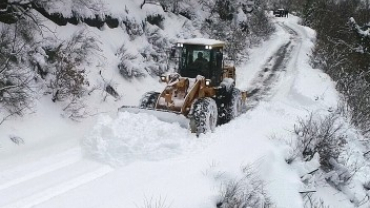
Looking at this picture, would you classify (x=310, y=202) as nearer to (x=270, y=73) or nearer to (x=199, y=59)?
(x=199, y=59)

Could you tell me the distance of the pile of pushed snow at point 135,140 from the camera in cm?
905

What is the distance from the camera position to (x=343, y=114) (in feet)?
46.4

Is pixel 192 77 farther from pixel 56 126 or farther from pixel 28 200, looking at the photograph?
pixel 28 200

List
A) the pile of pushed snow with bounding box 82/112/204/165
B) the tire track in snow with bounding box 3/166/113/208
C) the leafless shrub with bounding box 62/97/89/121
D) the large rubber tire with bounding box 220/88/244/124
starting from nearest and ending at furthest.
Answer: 1. the tire track in snow with bounding box 3/166/113/208
2. the pile of pushed snow with bounding box 82/112/204/165
3. the leafless shrub with bounding box 62/97/89/121
4. the large rubber tire with bounding box 220/88/244/124

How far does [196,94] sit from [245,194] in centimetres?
400

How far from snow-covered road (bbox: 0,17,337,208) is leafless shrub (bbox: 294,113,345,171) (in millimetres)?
424

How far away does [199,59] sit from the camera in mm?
11680

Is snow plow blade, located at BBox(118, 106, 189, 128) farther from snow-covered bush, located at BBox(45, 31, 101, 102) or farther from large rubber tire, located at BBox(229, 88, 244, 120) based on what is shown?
snow-covered bush, located at BBox(45, 31, 101, 102)

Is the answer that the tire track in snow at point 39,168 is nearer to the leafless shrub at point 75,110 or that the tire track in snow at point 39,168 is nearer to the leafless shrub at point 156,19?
the leafless shrub at point 75,110

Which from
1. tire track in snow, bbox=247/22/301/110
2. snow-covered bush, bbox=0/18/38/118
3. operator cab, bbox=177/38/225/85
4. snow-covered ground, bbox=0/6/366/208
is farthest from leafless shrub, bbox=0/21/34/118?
tire track in snow, bbox=247/22/301/110

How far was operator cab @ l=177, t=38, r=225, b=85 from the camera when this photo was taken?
11.5m

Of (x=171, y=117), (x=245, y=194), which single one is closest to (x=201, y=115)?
(x=171, y=117)

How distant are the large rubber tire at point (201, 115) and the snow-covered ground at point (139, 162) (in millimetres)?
236

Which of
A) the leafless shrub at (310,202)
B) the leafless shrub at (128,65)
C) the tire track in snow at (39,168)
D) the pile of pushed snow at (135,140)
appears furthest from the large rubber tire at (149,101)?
the leafless shrub at (128,65)
